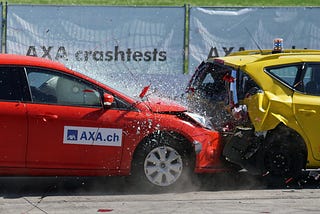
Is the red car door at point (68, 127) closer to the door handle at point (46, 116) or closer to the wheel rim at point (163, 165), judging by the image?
the door handle at point (46, 116)

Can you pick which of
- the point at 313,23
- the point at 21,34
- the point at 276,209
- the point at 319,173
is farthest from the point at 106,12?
the point at 276,209

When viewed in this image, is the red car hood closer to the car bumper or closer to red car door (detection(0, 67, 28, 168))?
the car bumper

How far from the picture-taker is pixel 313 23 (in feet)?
49.6

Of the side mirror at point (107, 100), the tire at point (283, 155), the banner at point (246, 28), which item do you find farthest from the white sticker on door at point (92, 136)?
the banner at point (246, 28)

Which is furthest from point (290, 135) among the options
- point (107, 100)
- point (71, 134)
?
point (71, 134)

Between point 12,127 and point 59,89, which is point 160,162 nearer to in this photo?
point 59,89

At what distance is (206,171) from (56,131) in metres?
1.79

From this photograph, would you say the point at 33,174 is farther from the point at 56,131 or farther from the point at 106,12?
the point at 106,12

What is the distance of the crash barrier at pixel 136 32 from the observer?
14.8 meters

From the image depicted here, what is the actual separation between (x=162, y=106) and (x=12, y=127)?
5.65 feet

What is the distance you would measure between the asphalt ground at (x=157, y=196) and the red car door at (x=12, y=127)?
46cm

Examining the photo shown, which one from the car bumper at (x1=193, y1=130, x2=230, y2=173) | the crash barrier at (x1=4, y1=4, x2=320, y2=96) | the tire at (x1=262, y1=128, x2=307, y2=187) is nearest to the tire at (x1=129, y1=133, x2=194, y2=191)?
the car bumper at (x1=193, y1=130, x2=230, y2=173)

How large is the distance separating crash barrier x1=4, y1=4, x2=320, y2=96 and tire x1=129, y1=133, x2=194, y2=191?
285 inches

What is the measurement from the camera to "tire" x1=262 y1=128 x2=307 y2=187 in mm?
7750
